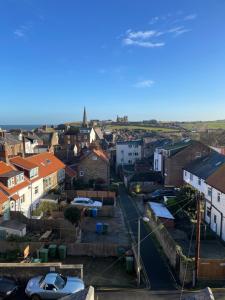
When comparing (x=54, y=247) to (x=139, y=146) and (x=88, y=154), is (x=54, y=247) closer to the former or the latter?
(x=88, y=154)

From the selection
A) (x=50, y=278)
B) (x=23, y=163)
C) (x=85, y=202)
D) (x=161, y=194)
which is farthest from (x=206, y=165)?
(x=50, y=278)

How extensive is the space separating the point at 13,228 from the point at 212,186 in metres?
22.6

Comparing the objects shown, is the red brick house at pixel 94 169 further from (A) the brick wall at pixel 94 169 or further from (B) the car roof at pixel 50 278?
(B) the car roof at pixel 50 278

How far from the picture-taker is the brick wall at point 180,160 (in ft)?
172

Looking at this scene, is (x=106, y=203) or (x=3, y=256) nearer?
(x=3, y=256)

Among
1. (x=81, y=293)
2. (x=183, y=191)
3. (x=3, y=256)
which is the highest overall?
(x=81, y=293)

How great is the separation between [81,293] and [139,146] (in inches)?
2792

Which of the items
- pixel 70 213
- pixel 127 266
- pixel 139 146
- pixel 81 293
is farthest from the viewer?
pixel 139 146

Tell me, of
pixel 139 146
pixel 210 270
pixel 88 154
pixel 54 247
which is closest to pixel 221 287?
pixel 210 270

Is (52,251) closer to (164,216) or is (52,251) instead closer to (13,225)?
(13,225)

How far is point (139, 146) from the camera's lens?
270 ft

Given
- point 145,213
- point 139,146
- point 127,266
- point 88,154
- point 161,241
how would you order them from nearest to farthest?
point 127,266
point 161,241
point 145,213
point 88,154
point 139,146

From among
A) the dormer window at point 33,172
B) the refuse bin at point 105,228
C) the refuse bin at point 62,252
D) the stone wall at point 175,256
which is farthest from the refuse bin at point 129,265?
the dormer window at point 33,172

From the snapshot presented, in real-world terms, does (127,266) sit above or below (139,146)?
below
